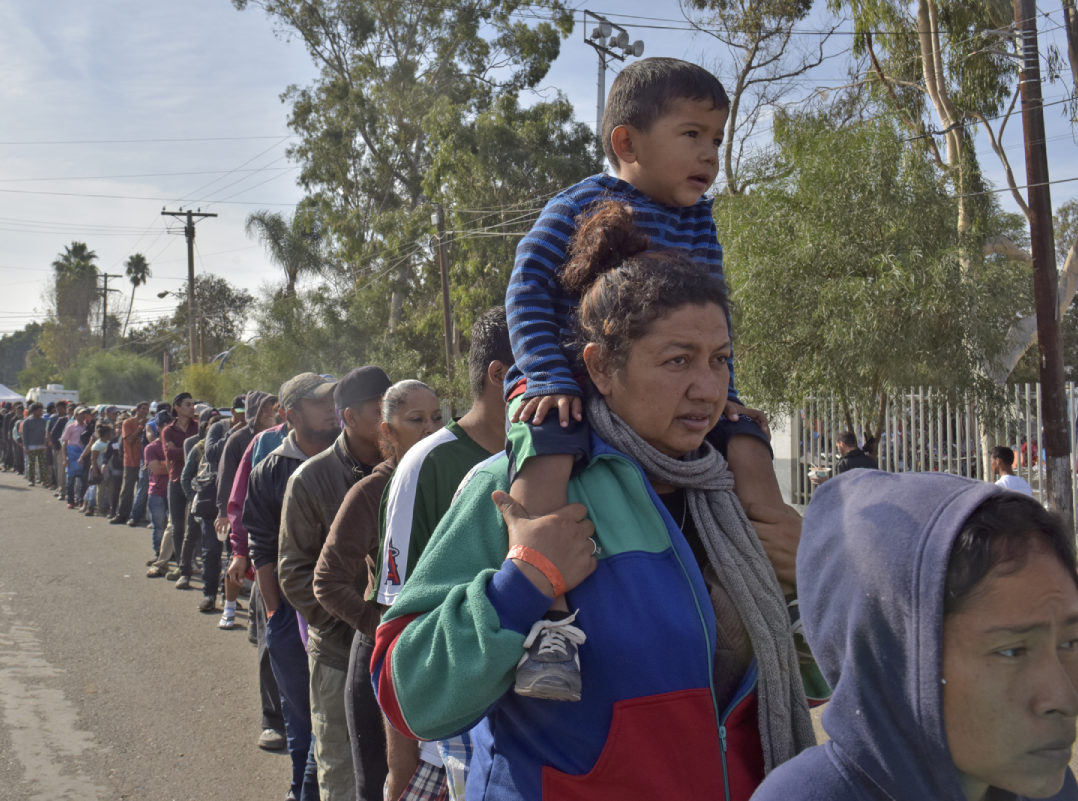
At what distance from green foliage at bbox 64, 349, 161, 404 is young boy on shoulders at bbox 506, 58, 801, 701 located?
201 ft

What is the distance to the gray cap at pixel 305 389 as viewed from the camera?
5.62 meters

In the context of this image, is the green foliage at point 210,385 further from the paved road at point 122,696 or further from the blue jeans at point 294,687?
the blue jeans at point 294,687

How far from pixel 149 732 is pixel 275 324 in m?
32.3

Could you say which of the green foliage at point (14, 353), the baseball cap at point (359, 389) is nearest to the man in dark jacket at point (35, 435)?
the baseball cap at point (359, 389)

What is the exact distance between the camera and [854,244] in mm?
12922

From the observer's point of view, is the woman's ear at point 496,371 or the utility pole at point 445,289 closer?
the woman's ear at point 496,371

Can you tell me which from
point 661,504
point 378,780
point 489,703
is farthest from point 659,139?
point 378,780

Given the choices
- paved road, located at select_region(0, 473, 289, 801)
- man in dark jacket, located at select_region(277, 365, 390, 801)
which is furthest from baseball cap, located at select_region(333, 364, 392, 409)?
paved road, located at select_region(0, 473, 289, 801)

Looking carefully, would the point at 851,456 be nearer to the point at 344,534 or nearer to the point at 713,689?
the point at 344,534

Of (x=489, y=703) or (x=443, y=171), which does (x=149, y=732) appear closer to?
(x=489, y=703)

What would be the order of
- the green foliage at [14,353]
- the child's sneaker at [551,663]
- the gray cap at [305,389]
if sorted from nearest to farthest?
the child's sneaker at [551,663], the gray cap at [305,389], the green foliage at [14,353]

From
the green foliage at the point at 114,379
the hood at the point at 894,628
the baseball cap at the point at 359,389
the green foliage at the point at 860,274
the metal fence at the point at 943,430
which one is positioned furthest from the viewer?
the green foliage at the point at 114,379

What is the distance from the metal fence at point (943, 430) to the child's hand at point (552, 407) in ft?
39.7

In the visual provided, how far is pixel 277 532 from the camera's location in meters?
5.25
